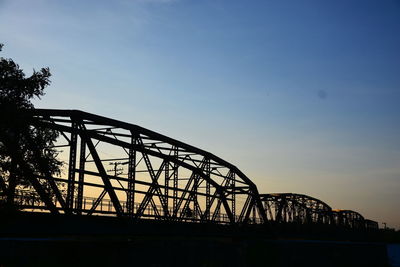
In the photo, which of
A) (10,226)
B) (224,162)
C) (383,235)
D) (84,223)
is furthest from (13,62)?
(383,235)

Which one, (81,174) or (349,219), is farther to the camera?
(349,219)

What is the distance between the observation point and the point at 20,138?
22.3 metres

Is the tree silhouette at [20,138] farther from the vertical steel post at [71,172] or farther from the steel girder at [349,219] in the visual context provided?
the steel girder at [349,219]

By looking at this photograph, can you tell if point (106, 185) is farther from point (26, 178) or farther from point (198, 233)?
point (198, 233)

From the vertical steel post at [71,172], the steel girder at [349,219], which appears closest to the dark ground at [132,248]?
the vertical steel post at [71,172]

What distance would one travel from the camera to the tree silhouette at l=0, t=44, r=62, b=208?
71.2 feet

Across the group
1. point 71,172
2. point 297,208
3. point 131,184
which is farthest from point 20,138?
point 297,208

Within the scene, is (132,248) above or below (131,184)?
below

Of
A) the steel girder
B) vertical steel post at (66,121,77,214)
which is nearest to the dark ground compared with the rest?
vertical steel post at (66,121,77,214)

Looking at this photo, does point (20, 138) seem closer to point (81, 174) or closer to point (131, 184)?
point (81, 174)

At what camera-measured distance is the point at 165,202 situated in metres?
38.1

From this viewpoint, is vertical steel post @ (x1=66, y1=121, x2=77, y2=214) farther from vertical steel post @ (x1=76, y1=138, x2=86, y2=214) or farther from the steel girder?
the steel girder

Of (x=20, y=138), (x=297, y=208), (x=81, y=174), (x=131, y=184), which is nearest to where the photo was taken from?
(x=20, y=138)

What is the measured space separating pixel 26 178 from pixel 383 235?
125m
